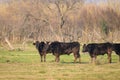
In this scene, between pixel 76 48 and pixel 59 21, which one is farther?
pixel 59 21

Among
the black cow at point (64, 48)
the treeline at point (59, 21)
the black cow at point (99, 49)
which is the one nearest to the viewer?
the black cow at point (99, 49)

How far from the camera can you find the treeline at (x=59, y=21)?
65.9m

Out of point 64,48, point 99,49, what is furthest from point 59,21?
point 99,49

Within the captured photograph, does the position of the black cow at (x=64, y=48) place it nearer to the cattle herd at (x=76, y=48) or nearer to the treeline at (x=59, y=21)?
the cattle herd at (x=76, y=48)

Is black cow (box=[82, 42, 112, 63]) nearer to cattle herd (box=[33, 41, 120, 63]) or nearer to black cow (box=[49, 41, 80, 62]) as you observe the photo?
cattle herd (box=[33, 41, 120, 63])

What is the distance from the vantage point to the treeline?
216 ft

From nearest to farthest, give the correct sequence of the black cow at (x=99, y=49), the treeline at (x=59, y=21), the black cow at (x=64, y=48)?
the black cow at (x=99, y=49) → the black cow at (x=64, y=48) → the treeline at (x=59, y=21)

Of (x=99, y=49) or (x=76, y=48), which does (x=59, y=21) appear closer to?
(x=76, y=48)

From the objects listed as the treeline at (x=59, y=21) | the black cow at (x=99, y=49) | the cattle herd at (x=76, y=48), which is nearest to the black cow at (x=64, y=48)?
the cattle herd at (x=76, y=48)

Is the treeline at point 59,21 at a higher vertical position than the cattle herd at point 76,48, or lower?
higher

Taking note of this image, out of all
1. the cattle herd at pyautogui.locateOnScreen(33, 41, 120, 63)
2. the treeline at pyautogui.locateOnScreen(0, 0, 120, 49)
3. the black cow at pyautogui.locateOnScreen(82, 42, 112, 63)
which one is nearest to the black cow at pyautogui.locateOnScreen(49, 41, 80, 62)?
the cattle herd at pyautogui.locateOnScreen(33, 41, 120, 63)

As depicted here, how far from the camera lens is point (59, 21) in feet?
221

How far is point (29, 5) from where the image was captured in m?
69.9

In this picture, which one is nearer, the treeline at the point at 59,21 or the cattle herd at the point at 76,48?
the cattle herd at the point at 76,48
